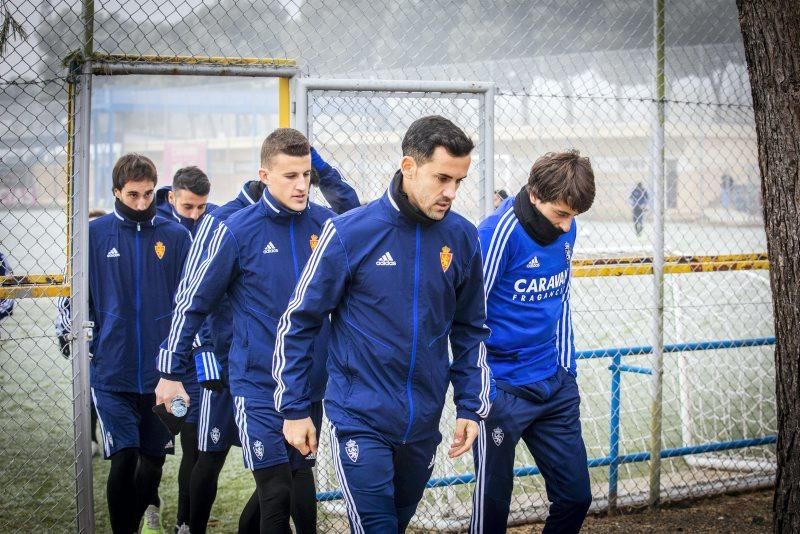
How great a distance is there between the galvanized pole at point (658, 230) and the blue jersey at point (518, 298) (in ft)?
5.42

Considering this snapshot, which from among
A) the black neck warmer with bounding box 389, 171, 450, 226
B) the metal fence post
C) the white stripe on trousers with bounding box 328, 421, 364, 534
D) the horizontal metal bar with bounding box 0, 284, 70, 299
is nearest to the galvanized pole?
the black neck warmer with bounding box 389, 171, 450, 226

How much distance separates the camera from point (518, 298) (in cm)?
389

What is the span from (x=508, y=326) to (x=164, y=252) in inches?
82.6

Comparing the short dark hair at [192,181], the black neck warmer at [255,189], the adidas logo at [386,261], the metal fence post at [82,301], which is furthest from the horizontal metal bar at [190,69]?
the adidas logo at [386,261]

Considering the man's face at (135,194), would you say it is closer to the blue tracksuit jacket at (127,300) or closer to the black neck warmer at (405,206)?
the blue tracksuit jacket at (127,300)

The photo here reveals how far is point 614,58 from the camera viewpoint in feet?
22.2

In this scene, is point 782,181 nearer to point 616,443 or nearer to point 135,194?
point 616,443

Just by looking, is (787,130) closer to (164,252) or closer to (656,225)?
(656,225)

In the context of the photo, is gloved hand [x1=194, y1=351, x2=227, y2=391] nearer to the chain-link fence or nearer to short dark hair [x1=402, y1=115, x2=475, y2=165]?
the chain-link fence

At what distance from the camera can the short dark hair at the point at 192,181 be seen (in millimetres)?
5543

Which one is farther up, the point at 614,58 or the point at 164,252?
the point at 614,58

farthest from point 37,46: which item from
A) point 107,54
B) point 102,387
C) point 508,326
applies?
point 508,326

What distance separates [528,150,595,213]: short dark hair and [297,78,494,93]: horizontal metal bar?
1095 millimetres

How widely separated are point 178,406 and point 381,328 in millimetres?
1311
